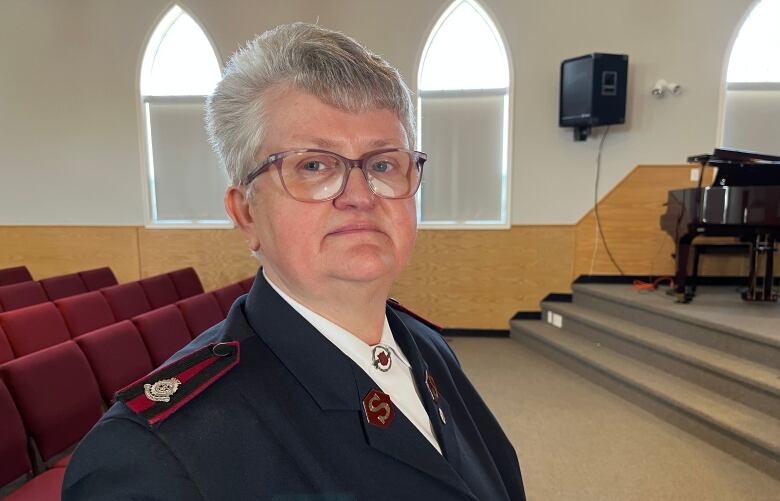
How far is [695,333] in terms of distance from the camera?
3418mm

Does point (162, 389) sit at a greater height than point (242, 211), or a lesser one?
lesser

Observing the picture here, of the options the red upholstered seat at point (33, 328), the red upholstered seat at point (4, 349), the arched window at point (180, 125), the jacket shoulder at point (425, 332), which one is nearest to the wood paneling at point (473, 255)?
the arched window at point (180, 125)

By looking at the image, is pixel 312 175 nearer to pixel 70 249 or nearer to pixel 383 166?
pixel 383 166

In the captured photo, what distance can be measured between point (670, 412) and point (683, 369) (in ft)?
1.34

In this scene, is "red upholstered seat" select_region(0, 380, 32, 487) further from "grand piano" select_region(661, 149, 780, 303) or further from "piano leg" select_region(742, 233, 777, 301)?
"piano leg" select_region(742, 233, 777, 301)

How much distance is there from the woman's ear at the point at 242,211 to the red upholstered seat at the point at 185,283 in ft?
12.0

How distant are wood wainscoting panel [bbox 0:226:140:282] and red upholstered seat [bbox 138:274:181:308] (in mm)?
1775

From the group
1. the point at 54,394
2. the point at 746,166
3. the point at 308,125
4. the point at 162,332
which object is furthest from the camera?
the point at 746,166

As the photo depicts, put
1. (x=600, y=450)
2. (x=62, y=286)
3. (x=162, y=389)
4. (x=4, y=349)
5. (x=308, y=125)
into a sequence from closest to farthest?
(x=162, y=389), (x=308, y=125), (x=4, y=349), (x=600, y=450), (x=62, y=286)

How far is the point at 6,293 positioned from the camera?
3488 mm

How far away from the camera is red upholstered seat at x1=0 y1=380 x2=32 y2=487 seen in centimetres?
157

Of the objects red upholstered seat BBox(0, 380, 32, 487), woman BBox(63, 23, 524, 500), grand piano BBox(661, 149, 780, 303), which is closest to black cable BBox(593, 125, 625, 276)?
grand piano BBox(661, 149, 780, 303)

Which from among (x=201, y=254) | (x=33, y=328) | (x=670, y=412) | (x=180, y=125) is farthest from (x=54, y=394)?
(x=180, y=125)

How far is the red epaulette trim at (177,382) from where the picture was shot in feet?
1.78
